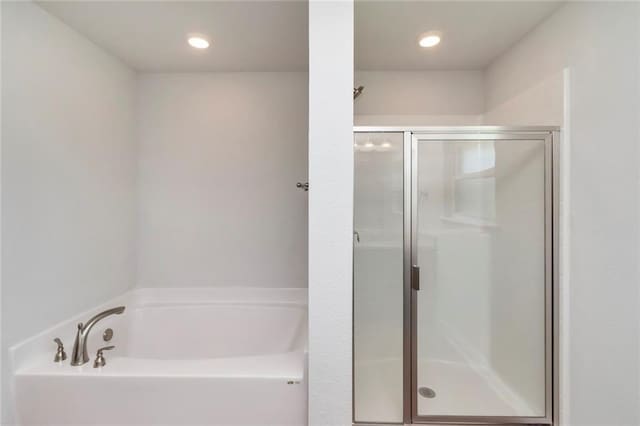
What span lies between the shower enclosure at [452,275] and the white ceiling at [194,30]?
0.78 meters

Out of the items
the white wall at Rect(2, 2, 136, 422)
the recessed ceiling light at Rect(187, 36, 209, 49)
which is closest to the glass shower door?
the recessed ceiling light at Rect(187, 36, 209, 49)

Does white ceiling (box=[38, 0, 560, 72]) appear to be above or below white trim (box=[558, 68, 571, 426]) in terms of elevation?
above

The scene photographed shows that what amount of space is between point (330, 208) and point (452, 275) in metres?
0.97

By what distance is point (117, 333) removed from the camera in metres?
2.00

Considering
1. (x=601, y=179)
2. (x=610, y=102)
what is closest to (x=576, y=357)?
(x=601, y=179)

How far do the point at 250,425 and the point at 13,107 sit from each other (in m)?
1.82

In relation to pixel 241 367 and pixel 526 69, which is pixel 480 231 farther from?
pixel 241 367

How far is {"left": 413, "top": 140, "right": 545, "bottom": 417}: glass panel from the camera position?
1.67 metres

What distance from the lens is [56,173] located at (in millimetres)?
1621

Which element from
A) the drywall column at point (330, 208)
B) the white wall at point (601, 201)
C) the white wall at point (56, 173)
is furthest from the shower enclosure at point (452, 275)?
the white wall at point (56, 173)

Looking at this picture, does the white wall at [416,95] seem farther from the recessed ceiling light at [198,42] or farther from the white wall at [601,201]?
the recessed ceiling light at [198,42]

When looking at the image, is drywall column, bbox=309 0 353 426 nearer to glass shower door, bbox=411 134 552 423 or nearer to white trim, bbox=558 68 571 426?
glass shower door, bbox=411 134 552 423

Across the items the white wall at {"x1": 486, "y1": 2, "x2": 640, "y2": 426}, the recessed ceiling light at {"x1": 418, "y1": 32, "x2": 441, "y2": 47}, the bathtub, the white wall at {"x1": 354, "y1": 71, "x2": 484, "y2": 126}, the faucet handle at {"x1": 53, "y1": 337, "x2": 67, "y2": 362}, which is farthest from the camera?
the white wall at {"x1": 354, "y1": 71, "x2": 484, "y2": 126}

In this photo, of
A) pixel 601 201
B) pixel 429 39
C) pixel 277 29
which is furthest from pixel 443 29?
pixel 601 201
